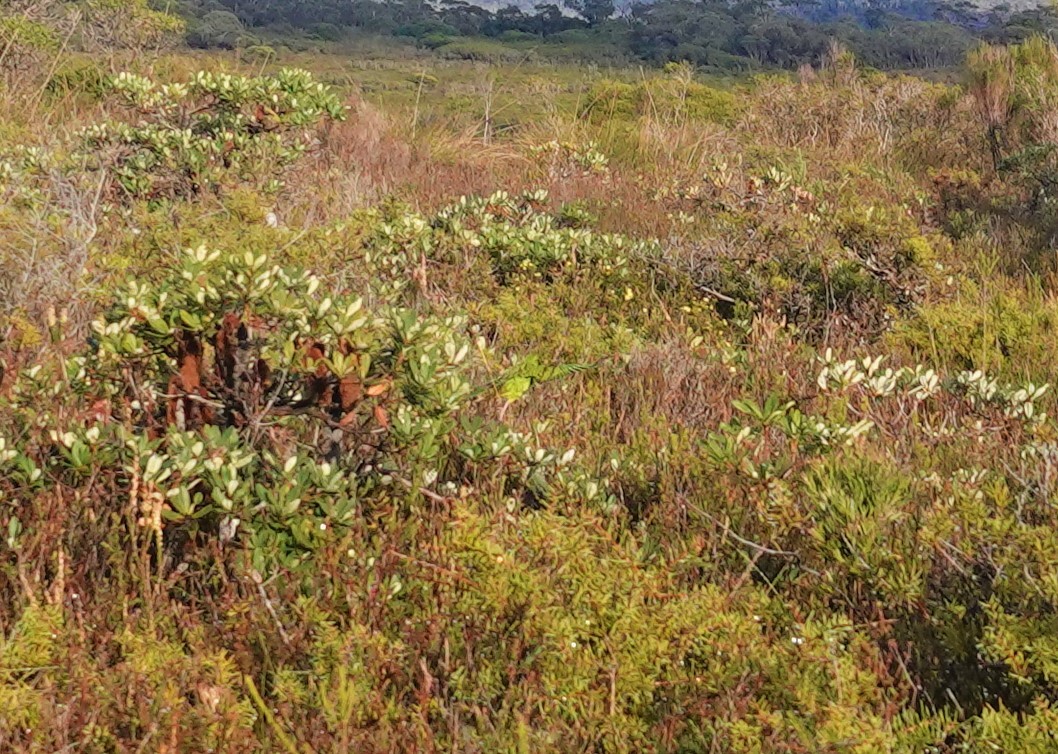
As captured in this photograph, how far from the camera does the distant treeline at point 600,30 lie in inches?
2613

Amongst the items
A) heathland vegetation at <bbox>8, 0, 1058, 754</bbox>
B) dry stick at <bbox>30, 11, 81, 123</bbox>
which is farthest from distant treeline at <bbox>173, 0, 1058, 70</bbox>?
heathland vegetation at <bbox>8, 0, 1058, 754</bbox>

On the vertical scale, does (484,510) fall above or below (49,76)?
below

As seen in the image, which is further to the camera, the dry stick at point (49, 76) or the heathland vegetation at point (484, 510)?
the dry stick at point (49, 76)

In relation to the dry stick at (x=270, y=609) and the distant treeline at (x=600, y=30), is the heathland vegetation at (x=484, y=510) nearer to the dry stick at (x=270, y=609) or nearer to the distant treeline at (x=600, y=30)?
the dry stick at (x=270, y=609)

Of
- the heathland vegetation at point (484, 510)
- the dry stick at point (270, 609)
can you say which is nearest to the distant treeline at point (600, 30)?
the heathland vegetation at point (484, 510)

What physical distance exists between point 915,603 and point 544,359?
1.96 meters

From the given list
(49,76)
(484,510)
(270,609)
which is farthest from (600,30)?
(270,609)

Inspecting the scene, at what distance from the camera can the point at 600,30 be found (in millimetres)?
89500

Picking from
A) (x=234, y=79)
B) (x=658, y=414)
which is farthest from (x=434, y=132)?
(x=658, y=414)

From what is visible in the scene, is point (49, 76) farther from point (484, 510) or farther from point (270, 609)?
point (270, 609)

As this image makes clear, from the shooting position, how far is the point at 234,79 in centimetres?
539

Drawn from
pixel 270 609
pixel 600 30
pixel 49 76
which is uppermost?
pixel 600 30

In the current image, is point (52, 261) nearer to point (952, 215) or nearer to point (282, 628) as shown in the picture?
point (282, 628)

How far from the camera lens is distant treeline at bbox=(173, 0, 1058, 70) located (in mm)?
66375
